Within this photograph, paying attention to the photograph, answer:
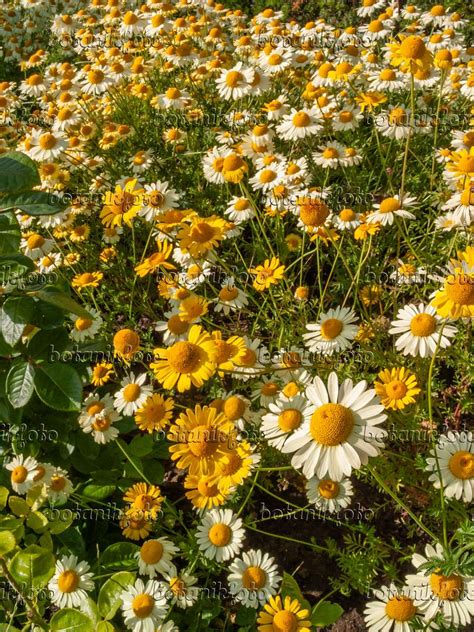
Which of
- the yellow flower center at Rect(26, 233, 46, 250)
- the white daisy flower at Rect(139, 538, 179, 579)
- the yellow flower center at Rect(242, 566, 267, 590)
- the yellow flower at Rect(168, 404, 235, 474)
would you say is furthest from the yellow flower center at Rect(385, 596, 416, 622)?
the yellow flower center at Rect(26, 233, 46, 250)

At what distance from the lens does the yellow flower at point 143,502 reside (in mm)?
2256

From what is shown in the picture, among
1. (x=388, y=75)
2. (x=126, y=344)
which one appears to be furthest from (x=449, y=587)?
(x=388, y=75)

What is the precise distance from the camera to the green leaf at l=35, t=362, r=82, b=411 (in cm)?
199

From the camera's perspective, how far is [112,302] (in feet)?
12.2

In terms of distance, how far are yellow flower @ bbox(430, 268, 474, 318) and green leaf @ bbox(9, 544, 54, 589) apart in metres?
1.56

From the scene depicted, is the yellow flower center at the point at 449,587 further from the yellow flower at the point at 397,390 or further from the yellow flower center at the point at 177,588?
the yellow flower center at the point at 177,588

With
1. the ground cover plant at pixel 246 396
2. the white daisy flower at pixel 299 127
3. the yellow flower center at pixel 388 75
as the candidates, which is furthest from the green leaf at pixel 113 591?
the yellow flower center at pixel 388 75

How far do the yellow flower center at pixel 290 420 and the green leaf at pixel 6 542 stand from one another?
0.94 metres

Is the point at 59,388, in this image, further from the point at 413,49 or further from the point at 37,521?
the point at 413,49

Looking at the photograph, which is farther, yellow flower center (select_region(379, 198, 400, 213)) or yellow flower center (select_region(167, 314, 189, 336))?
yellow flower center (select_region(379, 198, 400, 213))

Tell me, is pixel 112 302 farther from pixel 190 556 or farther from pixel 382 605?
pixel 382 605

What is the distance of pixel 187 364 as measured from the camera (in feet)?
6.62

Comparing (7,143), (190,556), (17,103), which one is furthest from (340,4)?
(190,556)

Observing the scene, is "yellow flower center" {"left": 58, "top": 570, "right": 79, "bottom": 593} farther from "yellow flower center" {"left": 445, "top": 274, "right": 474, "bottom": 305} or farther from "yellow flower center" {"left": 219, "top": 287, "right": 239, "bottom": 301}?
"yellow flower center" {"left": 445, "top": 274, "right": 474, "bottom": 305}
